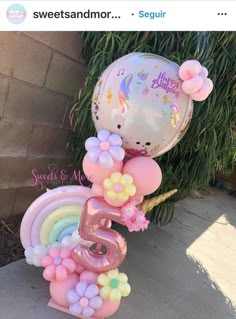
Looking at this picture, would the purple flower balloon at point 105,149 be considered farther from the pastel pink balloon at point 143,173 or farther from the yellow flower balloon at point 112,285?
the yellow flower balloon at point 112,285

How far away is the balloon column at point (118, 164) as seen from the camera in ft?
5.77

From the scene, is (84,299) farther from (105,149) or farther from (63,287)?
(105,149)

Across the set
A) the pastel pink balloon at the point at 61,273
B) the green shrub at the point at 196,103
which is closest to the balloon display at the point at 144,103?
the green shrub at the point at 196,103

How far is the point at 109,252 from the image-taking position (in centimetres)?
194

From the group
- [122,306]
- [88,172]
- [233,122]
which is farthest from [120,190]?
[233,122]

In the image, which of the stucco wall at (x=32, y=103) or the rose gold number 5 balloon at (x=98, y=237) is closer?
the rose gold number 5 balloon at (x=98, y=237)

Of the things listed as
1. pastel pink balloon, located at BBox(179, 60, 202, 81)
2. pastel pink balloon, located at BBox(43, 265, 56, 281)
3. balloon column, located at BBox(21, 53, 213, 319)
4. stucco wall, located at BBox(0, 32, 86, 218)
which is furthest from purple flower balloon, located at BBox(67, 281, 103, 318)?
pastel pink balloon, located at BBox(179, 60, 202, 81)

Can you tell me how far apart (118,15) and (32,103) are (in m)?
0.79

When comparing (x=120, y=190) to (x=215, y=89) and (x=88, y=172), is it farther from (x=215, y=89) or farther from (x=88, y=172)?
(x=215, y=89)

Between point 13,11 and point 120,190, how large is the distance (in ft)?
3.54

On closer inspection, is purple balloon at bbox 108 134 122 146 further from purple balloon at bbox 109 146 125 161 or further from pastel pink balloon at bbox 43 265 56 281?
pastel pink balloon at bbox 43 265 56 281

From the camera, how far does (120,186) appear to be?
5.75 feet

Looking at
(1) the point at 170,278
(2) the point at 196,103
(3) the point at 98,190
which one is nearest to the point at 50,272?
(3) the point at 98,190

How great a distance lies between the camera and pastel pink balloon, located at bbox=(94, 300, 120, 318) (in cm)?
199
